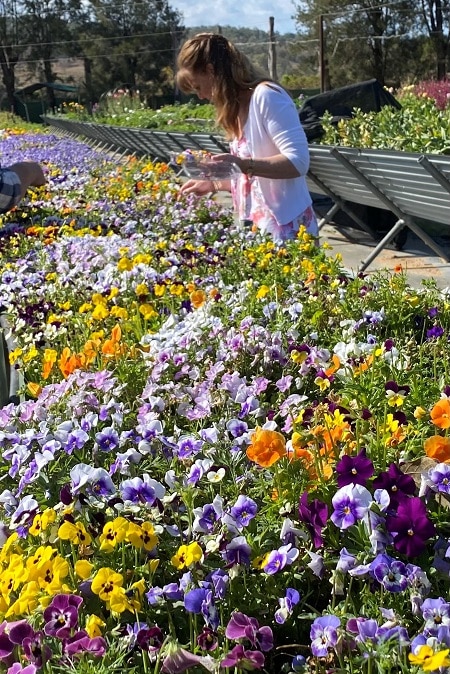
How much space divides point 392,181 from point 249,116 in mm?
2501

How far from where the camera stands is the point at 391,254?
773cm

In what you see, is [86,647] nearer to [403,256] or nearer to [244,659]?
[244,659]

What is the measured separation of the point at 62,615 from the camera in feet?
4.92

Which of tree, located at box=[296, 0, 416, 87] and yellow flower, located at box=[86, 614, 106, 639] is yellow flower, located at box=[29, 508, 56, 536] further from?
tree, located at box=[296, 0, 416, 87]

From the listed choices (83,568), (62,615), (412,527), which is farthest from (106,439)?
(412,527)

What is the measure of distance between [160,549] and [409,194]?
16.2 feet

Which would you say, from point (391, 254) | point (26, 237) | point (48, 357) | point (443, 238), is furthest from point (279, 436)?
point (443, 238)

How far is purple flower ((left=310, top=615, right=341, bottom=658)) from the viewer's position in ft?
4.50

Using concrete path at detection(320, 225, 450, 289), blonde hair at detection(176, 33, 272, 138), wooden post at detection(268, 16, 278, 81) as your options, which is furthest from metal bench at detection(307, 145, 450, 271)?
wooden post at detection(268, 16, 278, 81)

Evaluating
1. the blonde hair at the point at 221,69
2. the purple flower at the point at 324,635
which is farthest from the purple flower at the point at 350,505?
the blonde hair at the point at 221,69

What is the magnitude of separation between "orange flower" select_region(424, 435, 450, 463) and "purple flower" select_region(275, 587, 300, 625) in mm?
403

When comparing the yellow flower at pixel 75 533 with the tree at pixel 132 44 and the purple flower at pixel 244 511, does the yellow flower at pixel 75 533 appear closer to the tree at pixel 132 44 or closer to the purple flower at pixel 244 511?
the purple flower at pixel 244 511

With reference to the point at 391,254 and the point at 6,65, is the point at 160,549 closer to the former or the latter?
the point at 391,254

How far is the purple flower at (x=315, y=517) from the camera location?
162 cm
